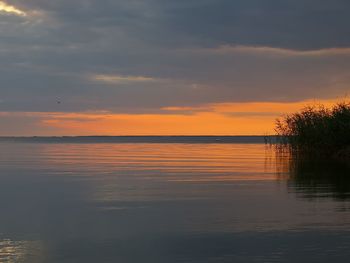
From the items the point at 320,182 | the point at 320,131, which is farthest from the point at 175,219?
the point at 320,131

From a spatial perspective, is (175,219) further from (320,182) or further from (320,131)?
(320,131)

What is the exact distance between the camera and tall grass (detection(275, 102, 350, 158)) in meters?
34.5

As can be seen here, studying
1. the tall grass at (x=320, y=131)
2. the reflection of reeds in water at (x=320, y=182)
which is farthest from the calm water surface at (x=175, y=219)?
the tall grass at (x=320, y=131)

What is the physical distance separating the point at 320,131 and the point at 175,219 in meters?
26.2

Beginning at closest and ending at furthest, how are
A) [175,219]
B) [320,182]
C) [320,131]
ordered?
[175,219]
[320,182]
[320,131]

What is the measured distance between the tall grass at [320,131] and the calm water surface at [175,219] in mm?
14808

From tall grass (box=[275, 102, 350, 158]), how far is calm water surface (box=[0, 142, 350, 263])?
14.8 meters

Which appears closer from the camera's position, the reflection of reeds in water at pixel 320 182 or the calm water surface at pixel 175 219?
the calm water surface at pixel 175 219

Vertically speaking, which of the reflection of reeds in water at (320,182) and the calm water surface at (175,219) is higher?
the reflection of reeds in water at (320,182)

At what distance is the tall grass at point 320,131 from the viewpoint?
113 ft

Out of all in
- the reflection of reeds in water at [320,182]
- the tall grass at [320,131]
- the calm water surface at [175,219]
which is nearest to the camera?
the calm water surface at [175,219]

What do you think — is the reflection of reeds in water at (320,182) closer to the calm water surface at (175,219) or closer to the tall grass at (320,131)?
the calm water surface at (175,219)

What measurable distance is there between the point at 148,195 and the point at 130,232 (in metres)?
5.27

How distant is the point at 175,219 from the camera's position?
1170 cm
